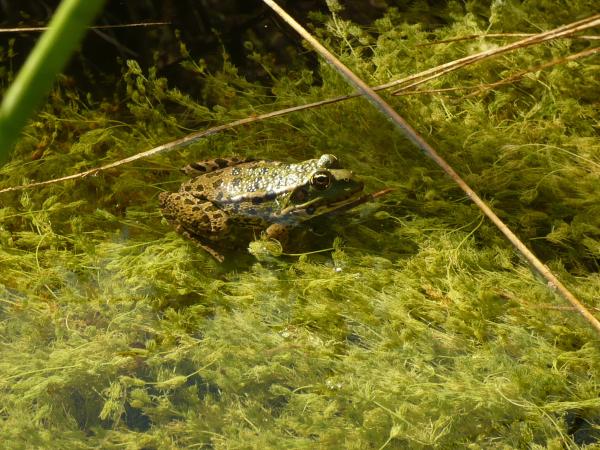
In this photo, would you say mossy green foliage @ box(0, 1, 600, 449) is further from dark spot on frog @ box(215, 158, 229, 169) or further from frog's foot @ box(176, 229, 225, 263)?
dark spot on frog @ box(215, 158, 229, 169)

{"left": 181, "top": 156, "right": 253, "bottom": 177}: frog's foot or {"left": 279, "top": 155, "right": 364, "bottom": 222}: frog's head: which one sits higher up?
{"left": 181, "top": 156, "right": 253, "bottom": 177}: frog's foot

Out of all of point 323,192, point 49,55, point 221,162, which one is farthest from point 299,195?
point 49,55

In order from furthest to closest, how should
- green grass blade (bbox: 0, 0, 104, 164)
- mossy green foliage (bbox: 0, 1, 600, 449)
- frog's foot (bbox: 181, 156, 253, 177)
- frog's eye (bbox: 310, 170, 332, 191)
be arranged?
frog's foot (bbox: 181, 156, 253, 177)
frog's eye (bbox: 310, 170, 332, 191)
mossy green foliage (bbox: 0, 1, 600, 449)
green grass blade (bbox: 0, 0, 104, 164)

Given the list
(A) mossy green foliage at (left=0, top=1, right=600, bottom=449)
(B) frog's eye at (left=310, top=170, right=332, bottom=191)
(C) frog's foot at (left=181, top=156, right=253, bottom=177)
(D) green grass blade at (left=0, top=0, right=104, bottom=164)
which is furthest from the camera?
(C) frog's foot at (left=181, top=156, right=253, bottom=177)

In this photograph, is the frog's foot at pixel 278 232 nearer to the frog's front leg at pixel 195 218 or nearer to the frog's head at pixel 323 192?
the frog's head at pixel 323 192

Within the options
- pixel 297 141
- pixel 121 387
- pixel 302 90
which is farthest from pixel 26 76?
pixel 302 90

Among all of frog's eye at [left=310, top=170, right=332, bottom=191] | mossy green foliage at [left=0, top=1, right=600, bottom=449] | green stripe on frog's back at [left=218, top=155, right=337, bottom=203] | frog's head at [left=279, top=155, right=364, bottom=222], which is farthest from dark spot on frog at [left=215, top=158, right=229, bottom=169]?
frog's eye at [left=310, top=170, right=332, bottom=191]

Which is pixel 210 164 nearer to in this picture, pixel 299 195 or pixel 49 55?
pixel 299 195
